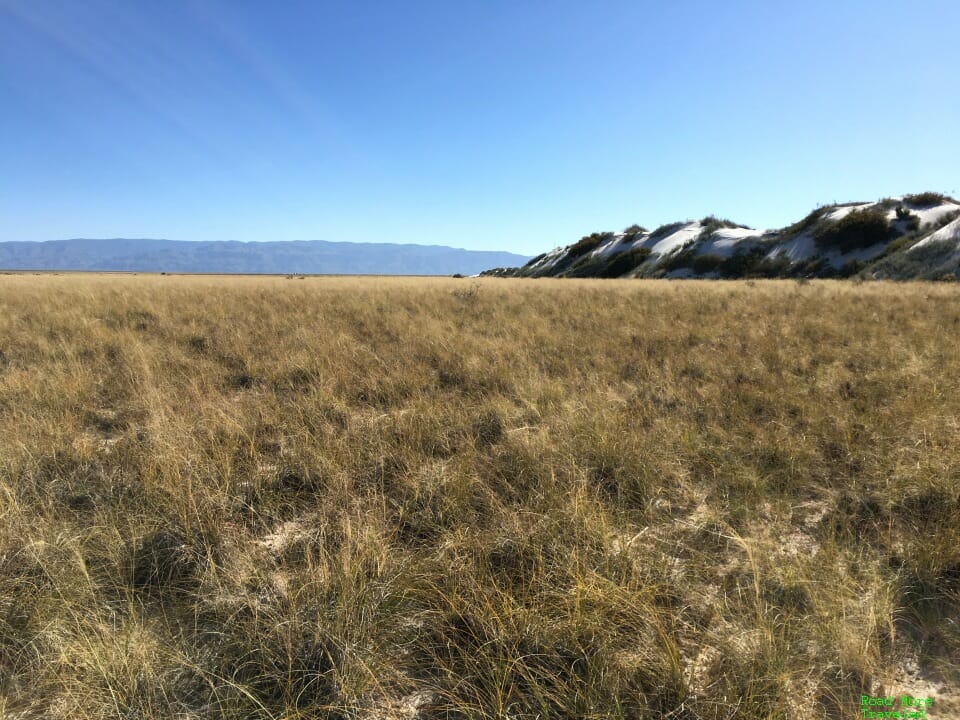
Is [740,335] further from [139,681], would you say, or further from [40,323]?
[40,323]

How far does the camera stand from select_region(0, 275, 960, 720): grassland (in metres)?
1.57

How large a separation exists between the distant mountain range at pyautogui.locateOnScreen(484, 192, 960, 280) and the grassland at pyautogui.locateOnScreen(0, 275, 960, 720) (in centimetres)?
2498

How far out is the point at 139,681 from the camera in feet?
5.09

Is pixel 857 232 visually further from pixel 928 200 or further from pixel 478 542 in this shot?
pixel 478 542

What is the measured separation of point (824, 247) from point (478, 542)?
3861 centimetres

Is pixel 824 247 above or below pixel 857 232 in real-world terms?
below

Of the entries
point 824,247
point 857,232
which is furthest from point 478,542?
point 857,232

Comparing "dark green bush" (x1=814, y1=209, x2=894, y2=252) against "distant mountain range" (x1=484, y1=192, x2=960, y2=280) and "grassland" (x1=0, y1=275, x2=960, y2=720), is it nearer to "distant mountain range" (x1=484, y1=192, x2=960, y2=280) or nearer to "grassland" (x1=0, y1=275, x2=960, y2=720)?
"distant mountain range" (x1=484, y1=192, x2=960, y2=280)

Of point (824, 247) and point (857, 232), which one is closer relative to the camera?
point (857, 232)

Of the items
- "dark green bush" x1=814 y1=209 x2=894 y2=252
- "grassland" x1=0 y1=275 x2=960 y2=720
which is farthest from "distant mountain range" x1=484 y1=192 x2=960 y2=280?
"grassland" x1=0 y1=275 x2=960 y2=720

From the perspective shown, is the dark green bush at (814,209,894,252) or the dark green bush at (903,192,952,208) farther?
the dark green bush at (903,192,952,208)

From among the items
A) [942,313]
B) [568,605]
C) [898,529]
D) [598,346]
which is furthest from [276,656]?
[942,313]

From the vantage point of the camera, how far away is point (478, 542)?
2.24 metres

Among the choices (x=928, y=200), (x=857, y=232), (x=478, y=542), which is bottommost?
(x=478, y=542)
